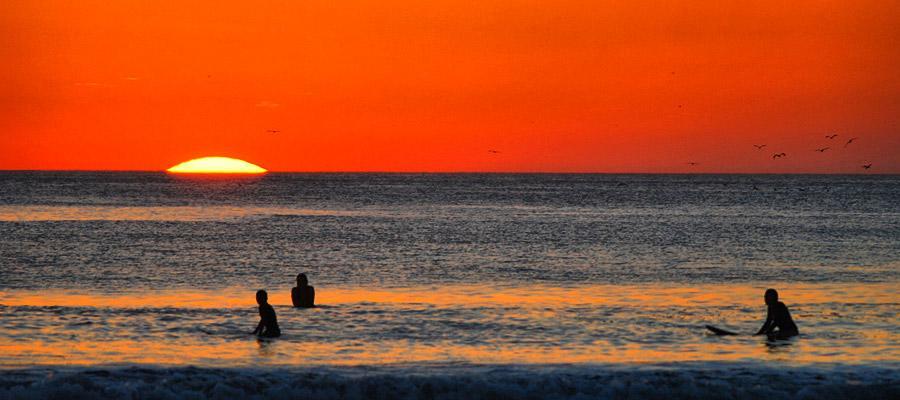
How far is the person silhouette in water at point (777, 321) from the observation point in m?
21.9

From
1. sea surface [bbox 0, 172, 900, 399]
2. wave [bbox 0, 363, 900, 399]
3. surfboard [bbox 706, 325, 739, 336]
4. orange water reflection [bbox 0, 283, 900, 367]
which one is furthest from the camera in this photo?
surfboard [bbox 706, 325, 739, 336]


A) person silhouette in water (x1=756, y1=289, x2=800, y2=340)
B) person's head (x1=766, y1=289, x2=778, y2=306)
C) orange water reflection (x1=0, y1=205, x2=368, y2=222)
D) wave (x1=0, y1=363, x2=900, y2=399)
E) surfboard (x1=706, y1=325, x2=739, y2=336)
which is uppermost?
orange water reflection (x1=0, y1=205, x2=368, y2=222)

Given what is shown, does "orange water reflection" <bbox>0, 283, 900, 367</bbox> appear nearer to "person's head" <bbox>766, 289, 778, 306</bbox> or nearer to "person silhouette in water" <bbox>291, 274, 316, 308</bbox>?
"person silhouette in water" <bbox>291, 274, 316, 308</bbox>

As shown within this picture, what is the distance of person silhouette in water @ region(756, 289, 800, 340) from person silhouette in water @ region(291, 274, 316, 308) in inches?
446

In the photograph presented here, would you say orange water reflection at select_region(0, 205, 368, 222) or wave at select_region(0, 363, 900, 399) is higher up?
orange water reflection at select_region(0, 205, 368, 222)

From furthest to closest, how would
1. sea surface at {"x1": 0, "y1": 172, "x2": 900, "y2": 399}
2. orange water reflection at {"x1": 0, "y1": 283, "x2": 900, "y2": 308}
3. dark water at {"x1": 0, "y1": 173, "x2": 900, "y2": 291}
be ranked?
dark water at {"x1": 0, "y1": 173, "x2": 900, "y2": 291}
orange water reflection at {"x1": 0, "y1": 283, "x2": 900, "y2": 308}
sea surface at {"x1": 0, "y1": 172, "x2": 900, "y2": 399}

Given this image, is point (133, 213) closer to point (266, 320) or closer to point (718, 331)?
point (266, 320)

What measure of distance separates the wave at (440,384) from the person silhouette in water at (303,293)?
8.21 meters

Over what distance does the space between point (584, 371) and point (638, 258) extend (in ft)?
91.9

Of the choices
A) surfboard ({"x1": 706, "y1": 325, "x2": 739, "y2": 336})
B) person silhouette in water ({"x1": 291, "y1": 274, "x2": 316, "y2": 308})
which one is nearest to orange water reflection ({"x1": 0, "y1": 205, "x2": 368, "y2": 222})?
person silhouette in water ({"x1": 291, "y1": 274, "x2": 316, "y2": 308})

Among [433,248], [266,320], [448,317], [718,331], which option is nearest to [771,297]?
[718,331]

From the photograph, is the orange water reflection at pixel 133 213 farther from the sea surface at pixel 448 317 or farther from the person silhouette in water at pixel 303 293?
the person silhouette in water at pixel 303 293

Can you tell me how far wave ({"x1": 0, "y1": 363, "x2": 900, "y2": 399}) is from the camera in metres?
16.1

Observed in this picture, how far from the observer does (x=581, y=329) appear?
23.5m
